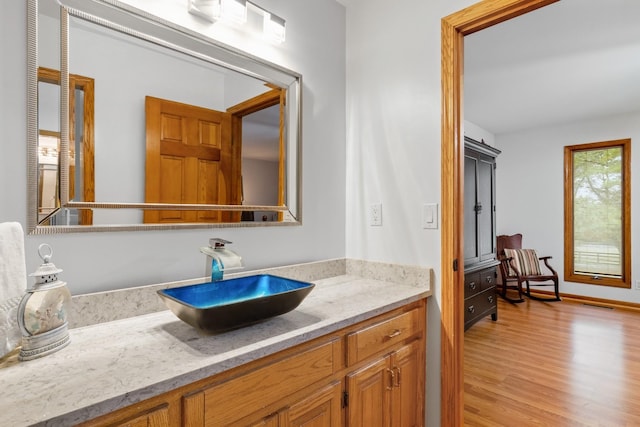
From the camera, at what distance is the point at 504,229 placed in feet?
17.8

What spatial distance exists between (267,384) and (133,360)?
37cm

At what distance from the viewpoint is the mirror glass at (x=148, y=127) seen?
3.51 feet

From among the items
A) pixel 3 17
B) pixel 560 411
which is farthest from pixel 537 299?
pixel 3 17

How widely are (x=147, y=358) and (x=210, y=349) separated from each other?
0.51 feet

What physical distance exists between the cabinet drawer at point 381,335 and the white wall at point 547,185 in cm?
448

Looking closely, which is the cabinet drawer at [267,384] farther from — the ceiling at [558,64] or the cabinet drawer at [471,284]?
the ceiling at [558,64]

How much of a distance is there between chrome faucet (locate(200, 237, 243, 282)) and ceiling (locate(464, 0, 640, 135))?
7.87 ft

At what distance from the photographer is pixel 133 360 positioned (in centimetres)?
86

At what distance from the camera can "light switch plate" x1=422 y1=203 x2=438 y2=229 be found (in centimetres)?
164

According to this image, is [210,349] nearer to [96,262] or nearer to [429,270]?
[96,262]

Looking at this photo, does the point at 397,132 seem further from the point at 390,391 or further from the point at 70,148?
the point at 70,148

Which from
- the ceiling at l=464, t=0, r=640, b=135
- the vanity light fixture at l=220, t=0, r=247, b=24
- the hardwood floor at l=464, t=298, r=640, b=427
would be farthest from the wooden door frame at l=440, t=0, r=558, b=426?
the ceiling at l=464, t=0, r=640, b=135

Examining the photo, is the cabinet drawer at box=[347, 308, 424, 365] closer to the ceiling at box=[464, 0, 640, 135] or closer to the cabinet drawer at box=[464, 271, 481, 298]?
the cabinet drawer at box=[464, 271, 481, 298]

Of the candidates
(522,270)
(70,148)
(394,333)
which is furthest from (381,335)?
(522,270)
